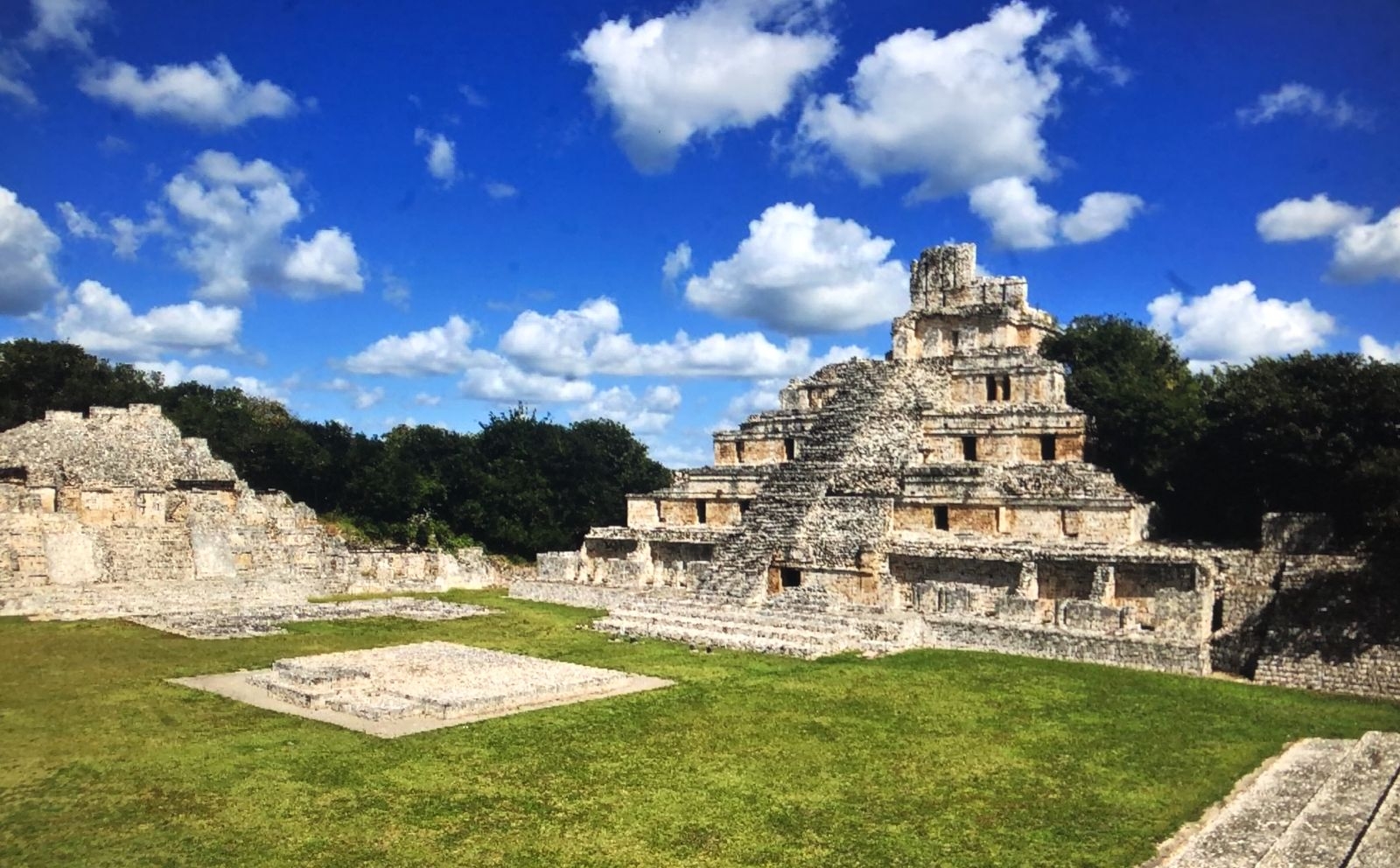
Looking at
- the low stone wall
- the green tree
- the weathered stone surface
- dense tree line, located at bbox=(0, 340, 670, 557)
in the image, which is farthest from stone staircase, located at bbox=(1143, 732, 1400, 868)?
dense tree line, located at bbox=(0, 340, 670, 557)

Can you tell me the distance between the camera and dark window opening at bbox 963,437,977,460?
1086 inches

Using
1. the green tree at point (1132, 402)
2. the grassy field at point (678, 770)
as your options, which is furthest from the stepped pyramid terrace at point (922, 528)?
the grassy field at point (678, 770)

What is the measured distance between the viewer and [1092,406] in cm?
2827

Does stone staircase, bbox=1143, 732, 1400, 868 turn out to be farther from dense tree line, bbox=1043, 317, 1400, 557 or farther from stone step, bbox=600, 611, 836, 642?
stone step, bbox=600, 611, 836, 642

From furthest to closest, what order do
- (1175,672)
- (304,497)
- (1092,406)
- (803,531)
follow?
(304,497), (1092,406), (803,531), (1175,672)

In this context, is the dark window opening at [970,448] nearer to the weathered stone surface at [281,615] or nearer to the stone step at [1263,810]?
the weathered stone surface at [281,615]

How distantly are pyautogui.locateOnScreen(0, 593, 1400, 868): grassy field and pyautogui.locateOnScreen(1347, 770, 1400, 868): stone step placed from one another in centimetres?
172

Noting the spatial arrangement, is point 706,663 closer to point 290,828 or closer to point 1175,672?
point 1175,672

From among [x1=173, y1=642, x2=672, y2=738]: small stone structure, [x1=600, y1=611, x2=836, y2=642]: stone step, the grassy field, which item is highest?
[x1=600, y1=611, x2=836, y2=642]: stone step

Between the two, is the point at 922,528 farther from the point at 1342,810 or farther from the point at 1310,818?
the point at 1310,818

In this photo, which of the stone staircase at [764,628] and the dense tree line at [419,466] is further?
the dense tree line at [419,466]

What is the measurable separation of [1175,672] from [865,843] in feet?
36.1

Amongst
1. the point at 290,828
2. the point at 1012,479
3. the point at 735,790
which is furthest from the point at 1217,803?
the point at 1012,479

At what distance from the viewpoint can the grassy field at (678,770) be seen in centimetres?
967
